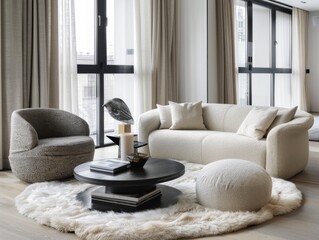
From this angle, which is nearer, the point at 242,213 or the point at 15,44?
the point at 242,213

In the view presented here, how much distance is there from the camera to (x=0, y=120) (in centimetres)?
451

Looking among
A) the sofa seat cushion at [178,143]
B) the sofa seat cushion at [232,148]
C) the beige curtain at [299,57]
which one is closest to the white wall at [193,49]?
the sofa seat cushion at [178,143]

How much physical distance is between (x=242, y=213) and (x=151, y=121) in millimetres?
2339

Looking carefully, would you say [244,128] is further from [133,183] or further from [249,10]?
[249,10]

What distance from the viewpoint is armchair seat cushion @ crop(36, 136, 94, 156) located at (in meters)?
3.85

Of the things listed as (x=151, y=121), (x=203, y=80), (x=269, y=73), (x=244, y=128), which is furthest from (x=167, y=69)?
(x=269, y=73)

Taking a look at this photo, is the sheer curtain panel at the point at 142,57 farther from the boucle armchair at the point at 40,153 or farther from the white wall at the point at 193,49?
the boucle armchair at the point at 40,153

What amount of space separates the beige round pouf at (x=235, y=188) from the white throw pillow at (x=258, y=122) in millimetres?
1216

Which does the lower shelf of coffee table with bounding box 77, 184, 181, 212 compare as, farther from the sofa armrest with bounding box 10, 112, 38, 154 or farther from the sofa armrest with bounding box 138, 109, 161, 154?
the sofa armrest with bounding box 138, 109, 161, 154

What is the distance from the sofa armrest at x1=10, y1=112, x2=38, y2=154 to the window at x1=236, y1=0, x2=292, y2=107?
5.35 meters

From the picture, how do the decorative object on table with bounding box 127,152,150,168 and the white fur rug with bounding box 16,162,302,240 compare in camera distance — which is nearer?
A: the white fur rug with bounding box 16,162,302,240

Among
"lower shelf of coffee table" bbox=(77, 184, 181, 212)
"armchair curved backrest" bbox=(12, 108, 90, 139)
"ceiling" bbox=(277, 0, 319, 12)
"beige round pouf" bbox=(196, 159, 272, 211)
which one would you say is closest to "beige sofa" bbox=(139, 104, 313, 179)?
"armchair curved backrest" bbox=(12, 108, 90, 139)

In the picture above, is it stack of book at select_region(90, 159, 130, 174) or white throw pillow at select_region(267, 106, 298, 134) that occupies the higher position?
white throw pillow at select_region(267, 106, 298, 134)

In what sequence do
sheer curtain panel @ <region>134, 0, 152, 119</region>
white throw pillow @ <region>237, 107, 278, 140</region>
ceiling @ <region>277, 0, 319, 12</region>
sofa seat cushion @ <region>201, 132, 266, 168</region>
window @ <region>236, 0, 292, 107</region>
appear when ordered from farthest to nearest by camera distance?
ceiling @ <region>277, 0, 319, 12</region> < window @ <region>236, 0, 292, 107</region> < sheer curtain panel @ <region>134, 0, 152, 119</region> < white throw pillow @ <region>237, 107, 278, 140</region> < sofa seat cushion @ <region>201, 132, 266, 168</region>
